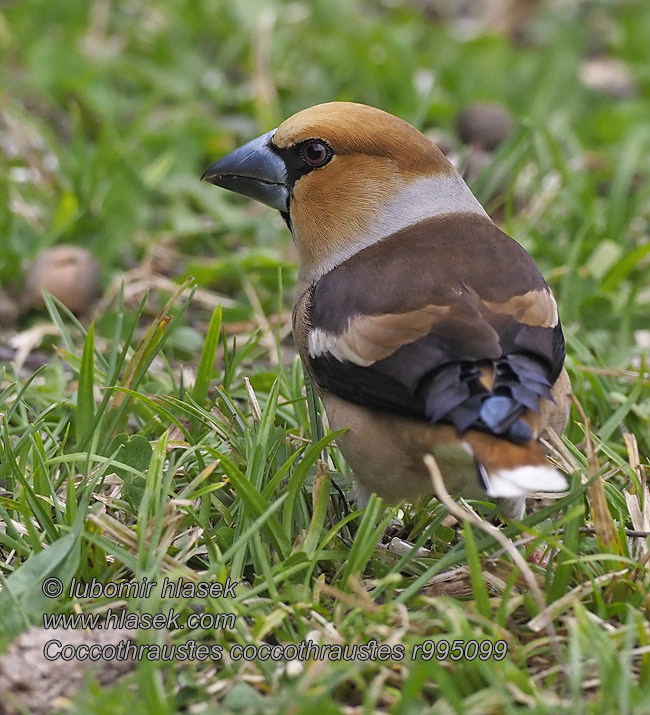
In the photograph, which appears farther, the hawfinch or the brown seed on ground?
the brown seed on ground

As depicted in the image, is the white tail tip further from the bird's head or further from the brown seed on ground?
the brown seed on ground

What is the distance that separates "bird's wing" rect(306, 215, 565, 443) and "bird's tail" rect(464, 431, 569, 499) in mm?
27

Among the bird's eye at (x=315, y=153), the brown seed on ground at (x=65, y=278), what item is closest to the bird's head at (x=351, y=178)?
the bird's eye at (x=315, y=153)

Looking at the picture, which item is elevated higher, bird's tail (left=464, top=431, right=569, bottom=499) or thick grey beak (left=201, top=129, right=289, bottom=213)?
thick grey beak (left=201, top=129, right=289, bottom=213)

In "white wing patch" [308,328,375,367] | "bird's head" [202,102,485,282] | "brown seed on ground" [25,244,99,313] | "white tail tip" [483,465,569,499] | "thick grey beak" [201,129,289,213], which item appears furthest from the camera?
"brown seed on ground" [25,244,99,313]

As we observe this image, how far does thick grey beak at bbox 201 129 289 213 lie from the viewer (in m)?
3.09

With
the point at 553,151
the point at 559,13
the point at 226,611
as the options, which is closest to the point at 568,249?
the point at 553,151

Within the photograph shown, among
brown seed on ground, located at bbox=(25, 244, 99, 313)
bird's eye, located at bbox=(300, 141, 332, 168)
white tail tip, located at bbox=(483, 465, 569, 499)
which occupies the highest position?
bird's eye, located at bbox=(300, 141, 332, 168)

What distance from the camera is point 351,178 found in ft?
9.91

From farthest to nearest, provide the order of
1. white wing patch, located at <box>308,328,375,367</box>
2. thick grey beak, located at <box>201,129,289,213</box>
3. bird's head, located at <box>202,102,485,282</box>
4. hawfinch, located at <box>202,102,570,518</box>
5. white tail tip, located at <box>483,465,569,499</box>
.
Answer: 1. thick grey beak, located at <box>201,129,289,213</box>
2. bird's head, located at <box>202,102,485,282</box>
3. white wing patch, located at <box>308,328,375,367</box>
4. hawfinch, located at <box>202,102,570,518</box>
5. white tail tip, located at <box>483,465,569,499</box>

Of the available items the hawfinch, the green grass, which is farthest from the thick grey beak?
the green grass

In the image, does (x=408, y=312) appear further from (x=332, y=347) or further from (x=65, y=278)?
(x=65, y=278)

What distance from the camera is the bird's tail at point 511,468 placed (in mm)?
2119

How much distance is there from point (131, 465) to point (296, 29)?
4.03m
